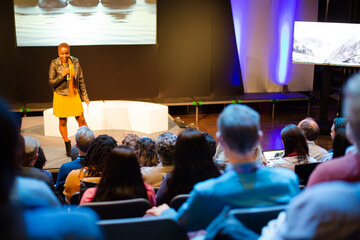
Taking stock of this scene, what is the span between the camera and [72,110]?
5145mm

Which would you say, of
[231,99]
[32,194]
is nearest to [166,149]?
[32,194]

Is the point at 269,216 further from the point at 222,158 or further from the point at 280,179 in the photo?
the point at 222,158

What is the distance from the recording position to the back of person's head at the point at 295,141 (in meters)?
3.22

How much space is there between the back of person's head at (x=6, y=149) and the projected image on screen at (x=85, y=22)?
7.14 m

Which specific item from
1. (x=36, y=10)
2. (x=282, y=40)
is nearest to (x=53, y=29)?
(x=36, y=10)

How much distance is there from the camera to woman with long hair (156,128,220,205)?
2.39 metres

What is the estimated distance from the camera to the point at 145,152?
3.33 m

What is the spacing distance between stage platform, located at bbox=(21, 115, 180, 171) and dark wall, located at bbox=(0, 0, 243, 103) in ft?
4.32

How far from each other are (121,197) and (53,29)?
616cm

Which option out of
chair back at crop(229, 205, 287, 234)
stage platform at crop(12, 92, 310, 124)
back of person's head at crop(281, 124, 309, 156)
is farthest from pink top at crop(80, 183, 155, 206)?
stage platform at crop(12, 92, 310, 124)

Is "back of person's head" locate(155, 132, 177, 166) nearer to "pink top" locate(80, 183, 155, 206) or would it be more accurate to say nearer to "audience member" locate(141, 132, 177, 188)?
"audience member" locate(141, 132, 177, 188)

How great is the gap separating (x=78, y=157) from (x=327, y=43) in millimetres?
4934

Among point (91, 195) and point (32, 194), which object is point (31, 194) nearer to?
point (32, 194)

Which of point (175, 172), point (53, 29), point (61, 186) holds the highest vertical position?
point (53, 29)
